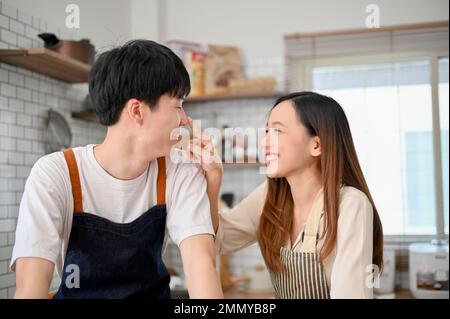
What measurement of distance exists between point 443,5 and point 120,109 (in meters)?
2.30

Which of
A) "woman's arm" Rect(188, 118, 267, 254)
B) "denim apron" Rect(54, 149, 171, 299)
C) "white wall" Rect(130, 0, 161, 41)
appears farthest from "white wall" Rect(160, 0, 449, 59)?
"denim apron" Rect(54, 149, 171, 299)

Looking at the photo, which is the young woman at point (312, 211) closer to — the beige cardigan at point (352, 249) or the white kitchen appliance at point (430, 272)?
the beige cardigan at point (352, 249)

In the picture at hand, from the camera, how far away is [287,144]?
3.53ft

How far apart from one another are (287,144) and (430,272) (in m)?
1.63

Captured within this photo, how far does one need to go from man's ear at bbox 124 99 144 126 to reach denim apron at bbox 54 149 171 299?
0.11 m

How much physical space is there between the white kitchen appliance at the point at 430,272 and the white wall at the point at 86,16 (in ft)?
5.62

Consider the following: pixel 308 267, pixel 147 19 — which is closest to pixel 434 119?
pixel 147 19

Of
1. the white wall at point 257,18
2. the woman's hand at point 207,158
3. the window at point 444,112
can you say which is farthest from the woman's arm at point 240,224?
the window at point 444,112

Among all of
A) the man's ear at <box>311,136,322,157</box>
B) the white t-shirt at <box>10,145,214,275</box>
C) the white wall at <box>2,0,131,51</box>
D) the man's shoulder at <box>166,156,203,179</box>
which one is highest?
the white wall at <box>2,0,131,51</box>

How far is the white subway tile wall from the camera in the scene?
1.46 m

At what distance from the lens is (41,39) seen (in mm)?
1682

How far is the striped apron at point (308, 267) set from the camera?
102 cm

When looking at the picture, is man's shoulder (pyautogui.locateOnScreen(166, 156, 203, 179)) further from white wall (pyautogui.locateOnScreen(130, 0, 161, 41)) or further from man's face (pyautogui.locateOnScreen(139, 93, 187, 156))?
white wall (pyautogui.locateOnScreen(130, 0, 161, 41))
